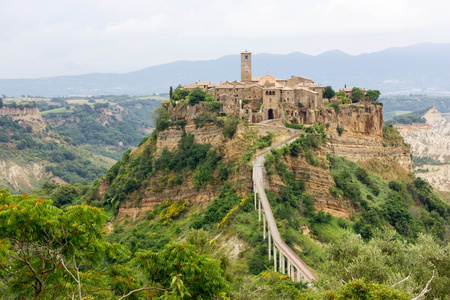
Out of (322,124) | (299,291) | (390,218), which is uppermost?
(322,124)

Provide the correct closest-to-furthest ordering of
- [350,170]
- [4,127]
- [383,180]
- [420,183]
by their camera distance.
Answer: [350,170] < [383,180] < [420,183] < [4,127]

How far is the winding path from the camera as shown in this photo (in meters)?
35.4

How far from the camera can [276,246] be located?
3969 centimetres

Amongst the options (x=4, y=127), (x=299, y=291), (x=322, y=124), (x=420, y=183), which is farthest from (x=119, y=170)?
(x=4, y=127)

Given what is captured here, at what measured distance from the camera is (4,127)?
155000mm

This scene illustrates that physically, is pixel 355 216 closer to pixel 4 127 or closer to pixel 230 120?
pixel 230 120

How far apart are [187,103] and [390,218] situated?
27.3 meters

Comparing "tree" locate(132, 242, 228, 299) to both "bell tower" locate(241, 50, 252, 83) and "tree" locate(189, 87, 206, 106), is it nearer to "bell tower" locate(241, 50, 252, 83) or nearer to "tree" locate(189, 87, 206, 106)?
"tree" locate(189, 87, 206, 106)

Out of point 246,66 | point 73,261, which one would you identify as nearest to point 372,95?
point 246,66

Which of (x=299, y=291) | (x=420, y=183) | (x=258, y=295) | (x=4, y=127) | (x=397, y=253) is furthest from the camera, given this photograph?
(x=4, y=127)

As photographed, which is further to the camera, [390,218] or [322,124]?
[322,124]

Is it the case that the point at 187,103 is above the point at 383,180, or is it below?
above

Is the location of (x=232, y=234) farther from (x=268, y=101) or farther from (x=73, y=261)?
(x=73, y=261)

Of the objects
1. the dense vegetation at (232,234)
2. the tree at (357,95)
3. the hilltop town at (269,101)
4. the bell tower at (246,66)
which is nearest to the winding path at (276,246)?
the dense vegetation at (232,234)
